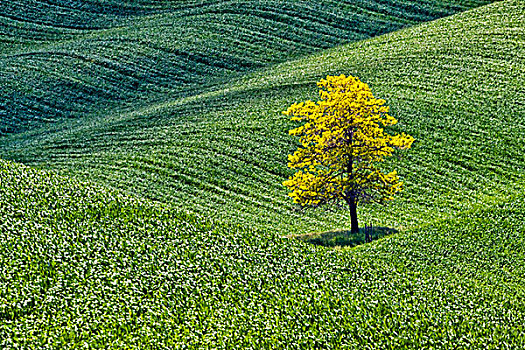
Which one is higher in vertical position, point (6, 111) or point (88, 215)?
point (88, 215)

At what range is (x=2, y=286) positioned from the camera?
838 inches

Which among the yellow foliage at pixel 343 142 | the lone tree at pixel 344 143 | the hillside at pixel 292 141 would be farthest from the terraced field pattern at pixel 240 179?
the yellow foliage at pixel 343 142

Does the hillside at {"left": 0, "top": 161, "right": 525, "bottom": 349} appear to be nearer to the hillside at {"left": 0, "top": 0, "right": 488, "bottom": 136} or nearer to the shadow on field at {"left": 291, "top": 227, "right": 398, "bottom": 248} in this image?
the shadow on field at {"left": 291, "top": 227, "right": 398, "bottom": 248}

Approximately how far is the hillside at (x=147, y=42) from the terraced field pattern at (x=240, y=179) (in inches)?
11.3

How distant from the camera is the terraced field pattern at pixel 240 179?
69.5ft

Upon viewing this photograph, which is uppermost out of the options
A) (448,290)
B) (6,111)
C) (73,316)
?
(73,316)

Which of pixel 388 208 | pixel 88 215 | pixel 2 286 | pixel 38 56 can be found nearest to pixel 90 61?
pixel 38 56

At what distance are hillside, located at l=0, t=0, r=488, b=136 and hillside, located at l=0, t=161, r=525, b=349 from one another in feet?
129

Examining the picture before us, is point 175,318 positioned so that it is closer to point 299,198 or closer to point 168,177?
point 299,198

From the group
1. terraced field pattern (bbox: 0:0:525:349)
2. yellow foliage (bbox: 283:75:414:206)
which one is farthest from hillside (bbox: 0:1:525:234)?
yellow foliage (bbox: 283:75:414:206)

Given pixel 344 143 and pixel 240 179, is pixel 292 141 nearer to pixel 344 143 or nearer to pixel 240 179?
pixel 240 179

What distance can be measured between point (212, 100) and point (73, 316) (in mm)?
45094

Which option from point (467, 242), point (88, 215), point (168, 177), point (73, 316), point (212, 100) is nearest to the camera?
point (73, 316)

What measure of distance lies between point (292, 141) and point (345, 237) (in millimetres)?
16921
